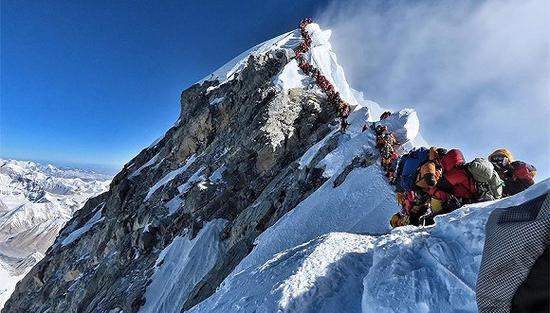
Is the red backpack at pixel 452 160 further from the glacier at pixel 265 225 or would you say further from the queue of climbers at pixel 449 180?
the glacier at pixel 265 225

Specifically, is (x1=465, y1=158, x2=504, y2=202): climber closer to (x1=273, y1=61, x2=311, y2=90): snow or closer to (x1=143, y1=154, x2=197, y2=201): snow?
(x1=273, y1=61, x2=311, y2=90): snow

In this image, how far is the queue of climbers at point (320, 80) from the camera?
2746cm

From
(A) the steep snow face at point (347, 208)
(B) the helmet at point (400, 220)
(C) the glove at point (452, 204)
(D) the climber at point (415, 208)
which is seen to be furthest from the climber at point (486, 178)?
(A) the steep snow face at point (347, 208)

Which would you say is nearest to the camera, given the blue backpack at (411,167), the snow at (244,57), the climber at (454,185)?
the climber at (454,185)

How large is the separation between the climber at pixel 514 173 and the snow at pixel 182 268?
21460mm

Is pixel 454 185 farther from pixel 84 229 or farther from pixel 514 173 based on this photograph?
pixel 84 229

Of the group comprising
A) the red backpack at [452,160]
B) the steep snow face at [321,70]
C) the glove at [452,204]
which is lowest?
the glove at [452,204]

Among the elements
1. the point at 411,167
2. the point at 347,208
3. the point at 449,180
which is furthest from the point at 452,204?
the point at 347,208

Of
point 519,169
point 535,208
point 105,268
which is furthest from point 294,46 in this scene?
point 535,208

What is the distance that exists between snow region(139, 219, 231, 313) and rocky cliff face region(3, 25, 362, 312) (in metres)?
0.29

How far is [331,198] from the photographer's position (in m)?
16.7

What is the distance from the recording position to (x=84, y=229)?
5556 centimetres

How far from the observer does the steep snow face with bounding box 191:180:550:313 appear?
17.3ft

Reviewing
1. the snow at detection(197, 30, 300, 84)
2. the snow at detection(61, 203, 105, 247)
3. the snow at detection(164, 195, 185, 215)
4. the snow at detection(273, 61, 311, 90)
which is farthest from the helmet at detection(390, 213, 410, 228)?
the snow at detection(61, 203, 105, 247)
